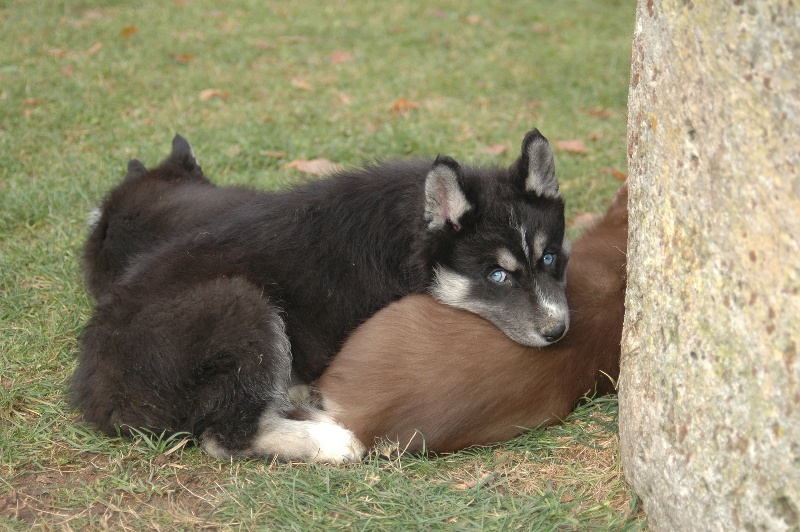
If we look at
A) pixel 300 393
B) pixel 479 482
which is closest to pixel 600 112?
pixel 300 393

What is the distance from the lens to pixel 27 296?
5.94 metres

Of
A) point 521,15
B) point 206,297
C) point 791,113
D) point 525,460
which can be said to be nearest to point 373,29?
point 521,15

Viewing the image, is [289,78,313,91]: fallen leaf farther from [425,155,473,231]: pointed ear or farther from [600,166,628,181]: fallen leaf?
[425,155,473,231]: pointed ear

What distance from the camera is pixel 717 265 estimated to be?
3.23 meters

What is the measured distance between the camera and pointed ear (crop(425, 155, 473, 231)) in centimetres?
470

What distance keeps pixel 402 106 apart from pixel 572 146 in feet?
6.40

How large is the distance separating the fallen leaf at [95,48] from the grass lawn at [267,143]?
0.02m

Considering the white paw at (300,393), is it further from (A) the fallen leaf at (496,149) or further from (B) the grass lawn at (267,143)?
(A) the fallen leaf at (496,149)

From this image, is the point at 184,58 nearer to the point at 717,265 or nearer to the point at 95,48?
the point at 95,48

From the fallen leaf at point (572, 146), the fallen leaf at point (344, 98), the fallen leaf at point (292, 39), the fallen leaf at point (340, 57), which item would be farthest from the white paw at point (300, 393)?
the fallen leaf at point (292, 39)

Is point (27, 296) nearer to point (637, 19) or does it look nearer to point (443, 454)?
point (443, 454)

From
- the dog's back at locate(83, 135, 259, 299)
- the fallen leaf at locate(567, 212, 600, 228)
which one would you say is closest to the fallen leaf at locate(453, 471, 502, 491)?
the dog's back at locate(83, 135, 259, 299)

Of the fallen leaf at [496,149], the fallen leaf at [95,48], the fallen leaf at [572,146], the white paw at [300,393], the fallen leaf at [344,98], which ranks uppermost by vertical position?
the fallen leaf at [95,48]

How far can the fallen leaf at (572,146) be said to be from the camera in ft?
27.5
